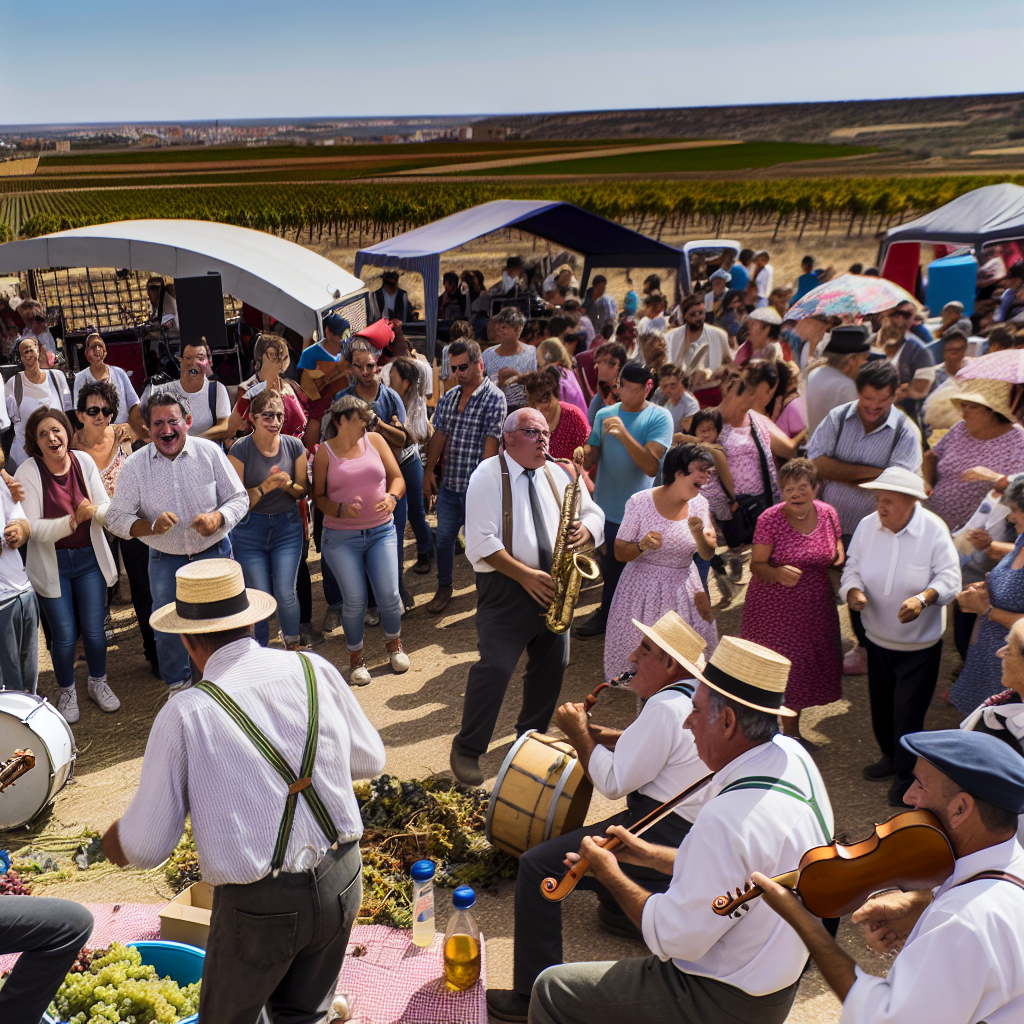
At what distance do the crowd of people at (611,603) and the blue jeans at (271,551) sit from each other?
0.02m

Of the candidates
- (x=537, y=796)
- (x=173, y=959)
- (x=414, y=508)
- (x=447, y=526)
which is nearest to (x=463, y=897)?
(x=537, y=796)

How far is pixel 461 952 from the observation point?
3.71m

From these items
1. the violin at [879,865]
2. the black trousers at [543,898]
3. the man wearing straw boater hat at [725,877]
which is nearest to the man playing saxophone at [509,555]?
the black trousers at [543,898]

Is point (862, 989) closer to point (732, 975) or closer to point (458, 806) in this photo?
point (732, 975)

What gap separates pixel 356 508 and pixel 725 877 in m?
4.02

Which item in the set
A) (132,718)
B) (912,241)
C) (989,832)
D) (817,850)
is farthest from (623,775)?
(912,241)

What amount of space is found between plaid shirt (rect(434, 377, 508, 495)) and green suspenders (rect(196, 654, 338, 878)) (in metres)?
4.44

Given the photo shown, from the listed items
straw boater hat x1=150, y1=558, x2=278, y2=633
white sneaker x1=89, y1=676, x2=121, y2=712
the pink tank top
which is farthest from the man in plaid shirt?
straw boater hat x1=150, y1=558, x2=278, y2=633

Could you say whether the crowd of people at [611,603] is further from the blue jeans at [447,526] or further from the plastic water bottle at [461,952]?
the plastic water bottle at [461,952]

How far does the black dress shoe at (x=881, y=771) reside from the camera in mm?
5344

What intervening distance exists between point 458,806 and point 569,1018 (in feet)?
6.44

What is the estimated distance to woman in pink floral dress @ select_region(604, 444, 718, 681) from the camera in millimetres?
5426

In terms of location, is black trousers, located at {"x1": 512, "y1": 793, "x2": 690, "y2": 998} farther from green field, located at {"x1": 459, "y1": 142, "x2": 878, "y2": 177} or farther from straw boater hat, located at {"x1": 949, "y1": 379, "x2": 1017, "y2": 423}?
green field, located at {"x1": 459, "y1": 142, "x2": 878, "y2": 177}

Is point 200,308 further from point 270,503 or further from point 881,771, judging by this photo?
point 881,771
